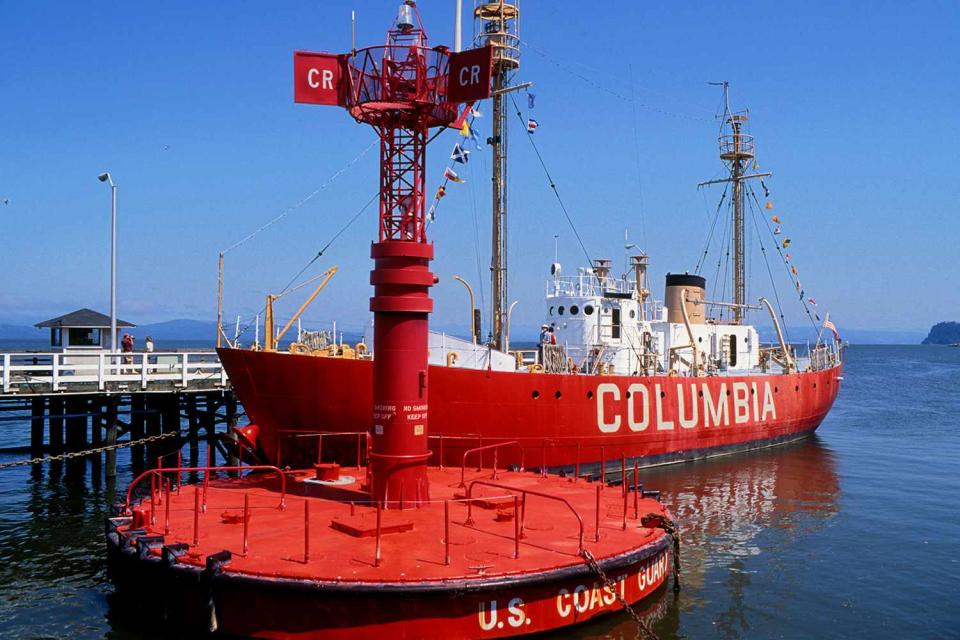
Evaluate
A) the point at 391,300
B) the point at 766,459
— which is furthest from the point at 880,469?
the point at 391,300

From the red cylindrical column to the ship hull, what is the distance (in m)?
4.63

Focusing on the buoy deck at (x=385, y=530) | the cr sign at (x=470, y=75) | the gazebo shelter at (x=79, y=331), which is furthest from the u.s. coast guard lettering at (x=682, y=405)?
the gazebo shelter at (x=79, y=331)

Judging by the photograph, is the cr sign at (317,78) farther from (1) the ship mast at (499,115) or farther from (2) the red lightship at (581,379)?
(1) the ship mast at (499,115)

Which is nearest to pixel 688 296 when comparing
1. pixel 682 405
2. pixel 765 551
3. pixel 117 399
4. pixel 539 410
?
pixel 682 405

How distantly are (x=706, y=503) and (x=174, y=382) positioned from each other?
16.3m

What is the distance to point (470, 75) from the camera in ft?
48.1

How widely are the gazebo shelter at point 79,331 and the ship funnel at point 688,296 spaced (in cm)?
2239

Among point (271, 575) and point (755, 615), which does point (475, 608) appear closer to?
point (271, 575)

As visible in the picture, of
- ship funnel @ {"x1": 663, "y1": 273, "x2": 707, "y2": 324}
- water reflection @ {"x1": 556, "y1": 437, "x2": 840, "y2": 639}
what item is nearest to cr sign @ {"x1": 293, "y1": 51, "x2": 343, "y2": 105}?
water reflection @ {"x1": 556, "y1": 437, "x2": 840, "y2": 639}

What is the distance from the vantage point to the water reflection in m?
14.2

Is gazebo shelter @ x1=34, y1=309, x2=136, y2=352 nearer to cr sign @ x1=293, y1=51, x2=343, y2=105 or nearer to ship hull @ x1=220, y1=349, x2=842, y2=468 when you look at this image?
ship hull @ x1=220, y1=349, x2=842, y2=468

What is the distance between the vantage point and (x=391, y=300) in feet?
48.0

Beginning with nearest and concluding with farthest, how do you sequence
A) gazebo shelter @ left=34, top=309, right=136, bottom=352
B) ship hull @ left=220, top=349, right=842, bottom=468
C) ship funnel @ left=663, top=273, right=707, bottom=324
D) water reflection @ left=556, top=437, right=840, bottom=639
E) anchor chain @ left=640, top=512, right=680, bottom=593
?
water reflection @ left=556, top=437, right=840, bottom=639 → anchor chain @ left=640, top=512, right=680, bottom=593 → ship hull @ left=220, top=349, right=842, bottom=468 → gazebo shelter @ left=34, top=309, right=136, bottom=352 → ship funnel @ left=663, top=273, right=707, bottom=324

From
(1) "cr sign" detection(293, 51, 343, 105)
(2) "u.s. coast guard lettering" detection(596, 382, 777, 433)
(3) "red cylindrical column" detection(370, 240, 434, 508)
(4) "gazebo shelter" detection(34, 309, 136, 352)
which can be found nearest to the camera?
(3) "red cylindrical column" detection(370, 240, 434, 508)
